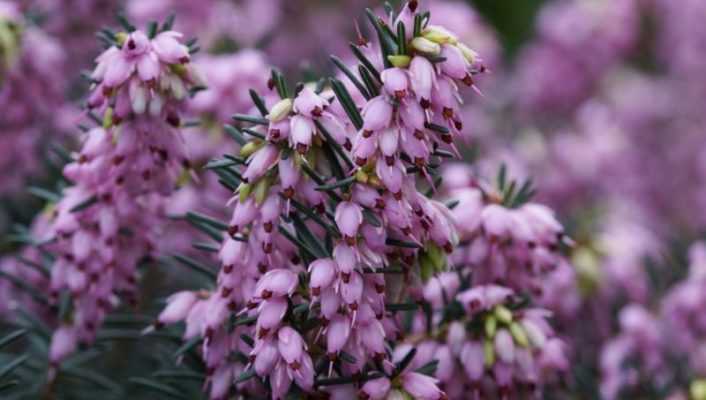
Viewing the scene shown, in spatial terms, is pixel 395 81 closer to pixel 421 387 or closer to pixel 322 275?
pixel 322 275

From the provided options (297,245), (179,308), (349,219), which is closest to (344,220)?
(349,219)

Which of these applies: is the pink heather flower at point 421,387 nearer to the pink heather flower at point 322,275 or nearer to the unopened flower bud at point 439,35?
the pink heather flower at point 322,275

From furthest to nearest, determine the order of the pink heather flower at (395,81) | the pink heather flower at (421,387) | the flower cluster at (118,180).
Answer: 1. the flower cluster at (118,180)
2. the pink heather flower at (421,387)
3. the pink heather flower at (395,81)

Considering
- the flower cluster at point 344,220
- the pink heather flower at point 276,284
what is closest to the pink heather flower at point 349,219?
the flower cluster at point 344,220

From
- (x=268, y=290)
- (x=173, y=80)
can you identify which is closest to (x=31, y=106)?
(x=173, y=80)

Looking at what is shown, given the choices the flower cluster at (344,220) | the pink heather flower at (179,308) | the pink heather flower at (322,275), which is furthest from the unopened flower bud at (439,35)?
the pink heather flower at (179,308)

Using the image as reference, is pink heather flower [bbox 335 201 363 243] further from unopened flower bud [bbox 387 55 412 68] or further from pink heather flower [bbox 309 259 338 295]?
unopened flower bud [bbox 387 55 412 68]

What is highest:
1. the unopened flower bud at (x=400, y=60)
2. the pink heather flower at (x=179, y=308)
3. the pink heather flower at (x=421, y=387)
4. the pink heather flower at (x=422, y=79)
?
the unopened flower bud at (x=400, y=60)

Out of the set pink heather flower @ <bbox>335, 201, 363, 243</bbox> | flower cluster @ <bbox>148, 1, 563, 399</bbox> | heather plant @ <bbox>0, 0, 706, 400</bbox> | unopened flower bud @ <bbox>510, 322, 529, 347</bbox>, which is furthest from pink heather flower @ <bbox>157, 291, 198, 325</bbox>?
unopened flower bud @ <bbox>510, 322, 529, 347</bbox>

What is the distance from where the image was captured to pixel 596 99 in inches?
159

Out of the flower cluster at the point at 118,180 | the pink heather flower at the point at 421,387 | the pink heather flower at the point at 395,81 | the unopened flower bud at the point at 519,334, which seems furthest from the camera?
the unopened flower bud at the point at 519,334

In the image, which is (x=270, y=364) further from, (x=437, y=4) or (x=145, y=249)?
(x=437, y=4)

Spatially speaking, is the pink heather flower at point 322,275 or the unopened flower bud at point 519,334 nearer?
the pink heather flower at point 322,275

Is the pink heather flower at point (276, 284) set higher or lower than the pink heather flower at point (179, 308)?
higher
